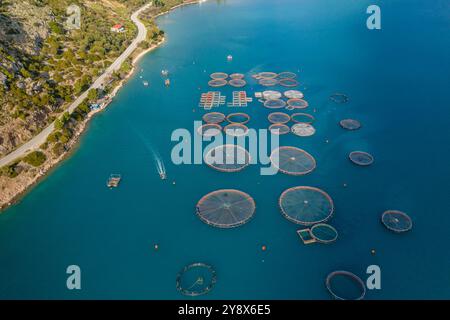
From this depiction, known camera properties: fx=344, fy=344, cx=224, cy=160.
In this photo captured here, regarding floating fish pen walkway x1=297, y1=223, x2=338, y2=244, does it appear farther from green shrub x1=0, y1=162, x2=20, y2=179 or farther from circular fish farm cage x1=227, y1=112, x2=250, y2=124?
green shrub x1=0, y1=162, x2=20, y2=179

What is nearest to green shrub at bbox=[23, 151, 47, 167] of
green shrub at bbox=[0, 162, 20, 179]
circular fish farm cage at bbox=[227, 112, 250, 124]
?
green shrub at bbox=[0, 162, 20, 179]

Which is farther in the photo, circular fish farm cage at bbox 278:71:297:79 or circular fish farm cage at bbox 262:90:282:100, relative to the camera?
circular fish farm cage at bbox 278:71:297:79

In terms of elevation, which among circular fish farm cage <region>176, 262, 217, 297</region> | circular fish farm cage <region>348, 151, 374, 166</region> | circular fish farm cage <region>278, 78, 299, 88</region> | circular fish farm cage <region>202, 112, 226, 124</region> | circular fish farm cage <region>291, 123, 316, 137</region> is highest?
circular fish farm cage <region>278, 78, 299, 88</region>

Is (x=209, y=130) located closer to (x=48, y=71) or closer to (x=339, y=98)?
(x=339, y=98)

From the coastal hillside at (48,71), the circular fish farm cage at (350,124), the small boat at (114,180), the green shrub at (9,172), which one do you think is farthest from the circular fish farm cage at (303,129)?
the green shrub at (9,172)

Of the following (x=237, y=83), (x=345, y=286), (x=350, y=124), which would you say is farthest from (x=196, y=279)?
(x=237, y=83)

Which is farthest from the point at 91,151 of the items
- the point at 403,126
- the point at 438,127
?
the point at 438,127

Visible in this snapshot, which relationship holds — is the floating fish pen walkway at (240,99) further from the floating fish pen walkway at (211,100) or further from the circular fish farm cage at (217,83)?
the circular fish farm cage at (217,83)
